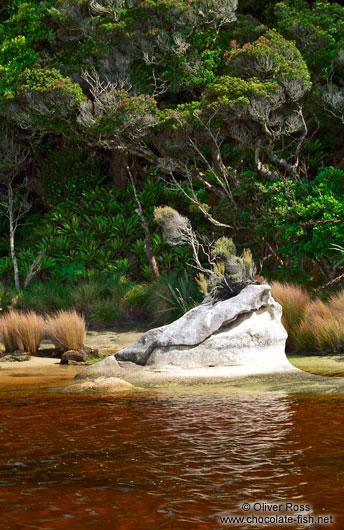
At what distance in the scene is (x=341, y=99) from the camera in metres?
15.6

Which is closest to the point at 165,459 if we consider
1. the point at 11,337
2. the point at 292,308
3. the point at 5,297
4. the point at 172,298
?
the point at 292,308

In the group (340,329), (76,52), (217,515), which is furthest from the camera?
(76,52)

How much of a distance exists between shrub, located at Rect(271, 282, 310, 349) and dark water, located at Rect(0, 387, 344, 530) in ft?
14.1

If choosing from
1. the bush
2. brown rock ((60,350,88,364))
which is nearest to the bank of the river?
brown rock ((60,350,88,364))

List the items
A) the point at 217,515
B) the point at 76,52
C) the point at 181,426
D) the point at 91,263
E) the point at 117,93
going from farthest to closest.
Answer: the point at 91,263, the point at 76,52, the point at 117,93, the point at 181,426, the point at 217,515

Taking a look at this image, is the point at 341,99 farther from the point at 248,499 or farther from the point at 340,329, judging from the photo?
the point at 248,499

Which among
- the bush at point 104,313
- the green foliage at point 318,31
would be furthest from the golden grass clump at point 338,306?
the green foliage at point 318,31

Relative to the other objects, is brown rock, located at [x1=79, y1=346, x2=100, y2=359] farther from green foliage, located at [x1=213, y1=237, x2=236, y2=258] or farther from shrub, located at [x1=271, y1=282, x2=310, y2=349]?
green foliage, located at [x1=213, y1=237, x2=236, y2=258]

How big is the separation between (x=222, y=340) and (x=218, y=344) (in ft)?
0.29

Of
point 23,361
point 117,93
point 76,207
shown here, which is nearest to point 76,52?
point 117,93

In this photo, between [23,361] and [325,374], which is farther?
[23,361]

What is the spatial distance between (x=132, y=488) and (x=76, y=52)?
1600 cm

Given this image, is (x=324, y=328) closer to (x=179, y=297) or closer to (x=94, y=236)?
(x=179, y=297)

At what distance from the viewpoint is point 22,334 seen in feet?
40.2
